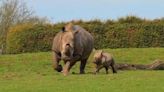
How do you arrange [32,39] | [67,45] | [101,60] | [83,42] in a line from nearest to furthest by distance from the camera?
[67,45] → [101,60] → [83,42] → [32,39]

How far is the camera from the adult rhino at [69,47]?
23.8 m

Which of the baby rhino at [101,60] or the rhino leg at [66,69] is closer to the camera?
the rhino leg at [66,69]

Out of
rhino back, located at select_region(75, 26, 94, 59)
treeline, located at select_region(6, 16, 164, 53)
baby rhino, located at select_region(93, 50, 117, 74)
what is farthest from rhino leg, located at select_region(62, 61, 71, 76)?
treeline, located at select_region(6, 16, 164, 53)

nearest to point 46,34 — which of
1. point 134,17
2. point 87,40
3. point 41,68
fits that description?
point 134,17

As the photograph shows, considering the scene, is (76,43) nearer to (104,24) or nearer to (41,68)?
(41,68)

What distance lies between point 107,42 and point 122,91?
27.5m

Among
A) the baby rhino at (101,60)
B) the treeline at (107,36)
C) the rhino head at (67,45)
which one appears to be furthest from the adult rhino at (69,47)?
the treeline at (107,36)

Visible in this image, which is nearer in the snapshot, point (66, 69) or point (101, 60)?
point (66, 69)

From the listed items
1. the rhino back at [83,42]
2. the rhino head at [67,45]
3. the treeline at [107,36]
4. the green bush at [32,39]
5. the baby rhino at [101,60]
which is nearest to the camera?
the rhino head at [67,45]

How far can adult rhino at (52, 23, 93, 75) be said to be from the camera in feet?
78.2

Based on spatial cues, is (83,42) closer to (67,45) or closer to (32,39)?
(67,45)

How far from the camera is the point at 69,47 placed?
23.8 metres

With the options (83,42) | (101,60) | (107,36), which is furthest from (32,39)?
(101,60)

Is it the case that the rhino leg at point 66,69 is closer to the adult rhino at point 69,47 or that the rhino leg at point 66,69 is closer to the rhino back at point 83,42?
the adult rhino at point 69,47
